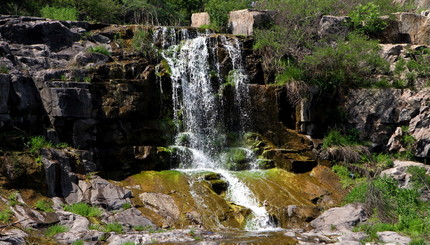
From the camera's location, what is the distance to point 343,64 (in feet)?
63.2

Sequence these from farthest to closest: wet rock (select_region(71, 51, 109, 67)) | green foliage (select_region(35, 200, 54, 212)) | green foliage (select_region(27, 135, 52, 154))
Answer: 1. wet rock (select_region(71, 51, 109, 67))
2. green foliage (select_region(27, 135, 52, 154))
3. green foliage (select_region(35, 200, 54, 212))

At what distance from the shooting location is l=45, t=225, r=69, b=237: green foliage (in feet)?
35.4

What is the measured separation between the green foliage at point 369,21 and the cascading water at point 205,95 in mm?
6691

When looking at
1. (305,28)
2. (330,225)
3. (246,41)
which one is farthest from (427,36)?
(330,225)

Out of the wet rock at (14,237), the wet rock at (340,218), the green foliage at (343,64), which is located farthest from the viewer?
the green foliage at (343,64)

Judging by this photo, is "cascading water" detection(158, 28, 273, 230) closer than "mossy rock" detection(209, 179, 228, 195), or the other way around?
"mossy rock" detection(209, 179, 228, 195)

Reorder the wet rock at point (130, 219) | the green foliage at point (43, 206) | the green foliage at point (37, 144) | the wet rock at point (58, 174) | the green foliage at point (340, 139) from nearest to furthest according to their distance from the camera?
the green foliage at point (43, 206)
the wet rock at point (130, 219)
the wet rock at point (58, 174)
the green foliage at point (37, 144)
the green foliage at point (340, 139)

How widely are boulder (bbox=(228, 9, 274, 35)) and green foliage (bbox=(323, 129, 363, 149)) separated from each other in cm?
685

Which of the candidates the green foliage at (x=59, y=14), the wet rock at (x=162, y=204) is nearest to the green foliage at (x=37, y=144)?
the wet rock at (x=162, y=204)

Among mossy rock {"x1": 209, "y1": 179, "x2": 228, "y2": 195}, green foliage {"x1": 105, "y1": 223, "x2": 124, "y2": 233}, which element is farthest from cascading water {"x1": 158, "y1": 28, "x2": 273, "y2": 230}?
green foliage {"x1": 105, "y1": 223, "x2": 124, "y2": 233}

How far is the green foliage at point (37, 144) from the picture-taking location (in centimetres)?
1376

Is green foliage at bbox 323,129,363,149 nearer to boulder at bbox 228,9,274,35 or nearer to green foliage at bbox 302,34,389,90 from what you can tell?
green foliage at bbox 302,34,389,90

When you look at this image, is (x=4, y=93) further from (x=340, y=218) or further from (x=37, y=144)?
(x=340, y=218)

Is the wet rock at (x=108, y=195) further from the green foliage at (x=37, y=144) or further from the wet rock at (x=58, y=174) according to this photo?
the green foliage at (x=37, y=144)
